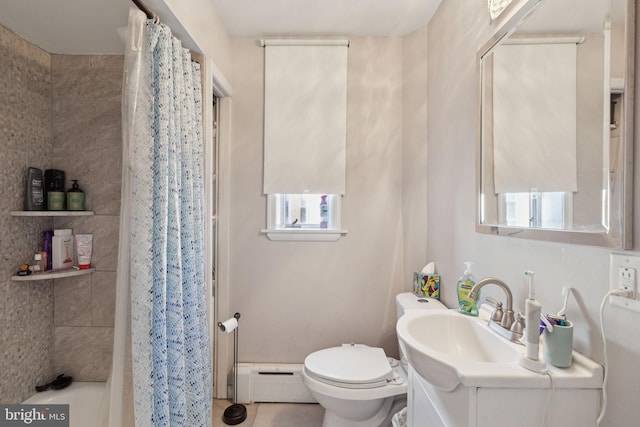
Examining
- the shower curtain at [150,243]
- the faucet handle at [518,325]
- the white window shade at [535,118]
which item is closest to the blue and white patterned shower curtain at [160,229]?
the shower curtain at [150,243]

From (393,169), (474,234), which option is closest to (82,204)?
(393,169)

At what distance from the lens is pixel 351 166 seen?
1.98 meters

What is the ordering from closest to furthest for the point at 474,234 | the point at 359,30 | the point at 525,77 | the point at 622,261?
the point at 622,261
the point at 525,77
the point at 474,234
the point at 359,30

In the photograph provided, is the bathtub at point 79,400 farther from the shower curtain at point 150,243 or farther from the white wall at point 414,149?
the white wall at point 414,149

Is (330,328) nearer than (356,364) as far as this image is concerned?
No

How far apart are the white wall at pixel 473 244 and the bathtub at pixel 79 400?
2088 mm

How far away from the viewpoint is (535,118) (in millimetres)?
978

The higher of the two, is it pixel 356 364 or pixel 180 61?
pixel 180 61

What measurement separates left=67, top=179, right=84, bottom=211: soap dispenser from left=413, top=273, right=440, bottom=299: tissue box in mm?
A: 2052

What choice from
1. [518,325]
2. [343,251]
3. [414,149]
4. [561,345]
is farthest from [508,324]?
[414,149]

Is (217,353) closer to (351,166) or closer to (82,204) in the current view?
(82,204)

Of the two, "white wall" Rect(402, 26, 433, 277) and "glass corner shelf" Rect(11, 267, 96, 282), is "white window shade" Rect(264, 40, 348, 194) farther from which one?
"glass corner shelf" Rect(11, 267, 96, 282)

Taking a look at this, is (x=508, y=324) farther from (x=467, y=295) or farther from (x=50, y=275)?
(x=50, y=275)

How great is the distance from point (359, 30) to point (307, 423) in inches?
101
